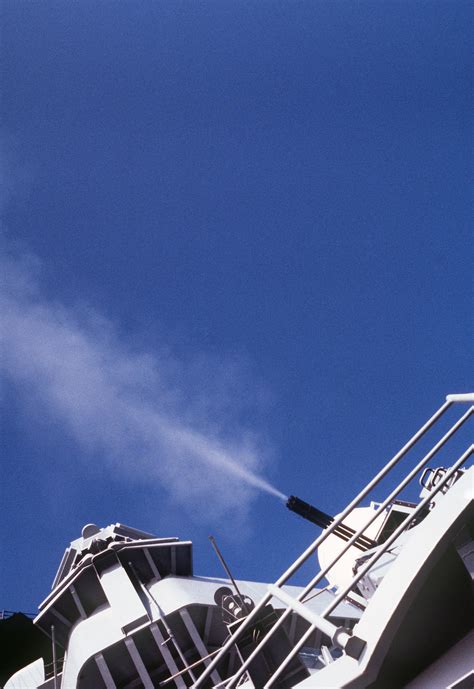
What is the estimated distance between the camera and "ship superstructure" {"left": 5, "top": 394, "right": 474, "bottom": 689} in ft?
13.6

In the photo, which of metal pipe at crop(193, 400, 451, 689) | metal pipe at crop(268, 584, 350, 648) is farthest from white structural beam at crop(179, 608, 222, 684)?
metal pipe at crop(268, 584, 350, 648)

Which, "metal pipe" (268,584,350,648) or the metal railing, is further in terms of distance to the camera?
the metal railing

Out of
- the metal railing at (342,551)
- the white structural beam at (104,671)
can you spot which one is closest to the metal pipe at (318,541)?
the metal railing at (342,551)

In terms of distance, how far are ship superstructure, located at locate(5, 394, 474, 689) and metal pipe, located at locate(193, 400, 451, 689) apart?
0.6 inches

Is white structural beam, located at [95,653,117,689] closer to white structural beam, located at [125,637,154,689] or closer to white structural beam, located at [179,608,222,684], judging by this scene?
white structural beam, located at [125,637,154,689]

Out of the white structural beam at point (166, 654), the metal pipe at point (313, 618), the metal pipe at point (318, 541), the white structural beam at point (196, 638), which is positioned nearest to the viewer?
the metal pipe at point (313, 618)

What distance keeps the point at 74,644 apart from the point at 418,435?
1687 centimetres

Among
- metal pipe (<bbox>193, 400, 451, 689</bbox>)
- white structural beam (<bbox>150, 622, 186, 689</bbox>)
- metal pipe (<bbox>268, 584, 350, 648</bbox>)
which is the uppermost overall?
white structural beam (<bbox>150, 622, 186, 689</bbox>)

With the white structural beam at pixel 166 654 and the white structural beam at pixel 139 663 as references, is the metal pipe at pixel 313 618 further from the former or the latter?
the white structural beam at pixel 139 663

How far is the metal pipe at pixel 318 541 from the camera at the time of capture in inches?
201

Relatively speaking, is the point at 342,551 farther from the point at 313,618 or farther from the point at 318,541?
the point at 313,618

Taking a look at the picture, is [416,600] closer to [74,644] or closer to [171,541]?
[74,644]

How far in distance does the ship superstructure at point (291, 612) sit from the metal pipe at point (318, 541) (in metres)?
0.01

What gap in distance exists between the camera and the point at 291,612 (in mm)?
5402
